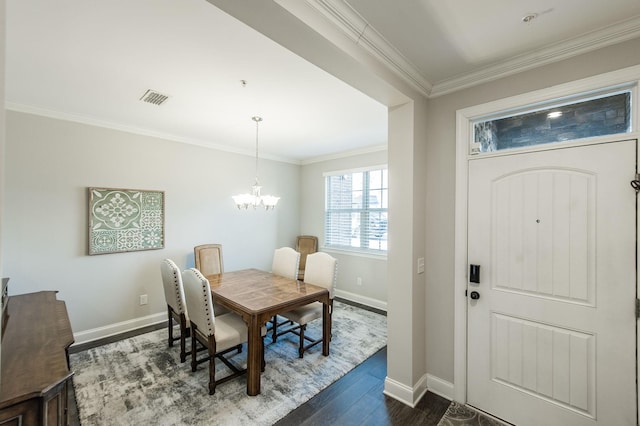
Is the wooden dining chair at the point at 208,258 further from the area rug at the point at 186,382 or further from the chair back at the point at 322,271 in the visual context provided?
the chair back at the point at 322,271

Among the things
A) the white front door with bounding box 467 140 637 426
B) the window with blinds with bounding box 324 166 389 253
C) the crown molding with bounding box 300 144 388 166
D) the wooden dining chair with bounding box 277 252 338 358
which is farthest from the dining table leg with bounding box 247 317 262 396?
the crown molding with bounding box 300 144 388 166

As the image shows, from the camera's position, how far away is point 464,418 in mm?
2041

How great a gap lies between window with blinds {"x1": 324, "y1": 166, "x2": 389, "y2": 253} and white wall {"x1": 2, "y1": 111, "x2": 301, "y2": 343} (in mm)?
1635

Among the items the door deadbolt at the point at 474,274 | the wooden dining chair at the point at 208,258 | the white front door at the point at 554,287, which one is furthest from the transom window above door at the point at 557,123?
the wooden dining chair at the point at 208,258

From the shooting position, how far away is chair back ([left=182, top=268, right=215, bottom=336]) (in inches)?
88.1

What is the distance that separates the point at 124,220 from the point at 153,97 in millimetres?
1653

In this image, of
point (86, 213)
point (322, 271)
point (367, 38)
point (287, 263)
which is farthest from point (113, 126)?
point (367, 38)

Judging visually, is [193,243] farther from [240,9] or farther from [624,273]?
[624,273]

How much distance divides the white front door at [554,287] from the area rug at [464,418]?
68mm

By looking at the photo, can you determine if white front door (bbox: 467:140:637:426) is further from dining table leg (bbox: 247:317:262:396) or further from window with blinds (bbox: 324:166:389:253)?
window with blinds (bbox: 324:166:389:253)

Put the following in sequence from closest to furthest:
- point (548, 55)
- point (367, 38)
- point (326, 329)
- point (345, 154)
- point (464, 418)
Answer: point (367, 38)
point (548, 55)
point (464, 418)
point (326, 329)
point (345, 154)

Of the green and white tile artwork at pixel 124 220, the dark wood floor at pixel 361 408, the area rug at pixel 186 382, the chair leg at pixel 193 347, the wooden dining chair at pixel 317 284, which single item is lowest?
the dark wood floor at pixel 361 408

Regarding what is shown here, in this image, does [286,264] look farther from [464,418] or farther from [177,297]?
[464,418]

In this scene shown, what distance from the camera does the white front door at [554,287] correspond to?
1.64 m
